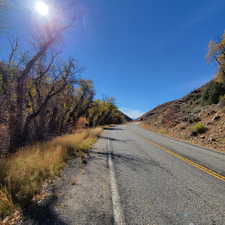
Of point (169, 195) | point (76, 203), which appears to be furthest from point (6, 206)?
point (169, 195)

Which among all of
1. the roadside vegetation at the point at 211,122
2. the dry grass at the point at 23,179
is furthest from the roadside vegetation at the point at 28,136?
the roadside vegetation at the point at 211,122

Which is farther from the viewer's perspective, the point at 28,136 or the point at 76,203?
the point at 28,136

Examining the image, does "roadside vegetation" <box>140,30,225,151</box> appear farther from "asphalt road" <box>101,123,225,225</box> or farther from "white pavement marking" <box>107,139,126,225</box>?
"white pavement marking" <box>107,139,126,225</box>

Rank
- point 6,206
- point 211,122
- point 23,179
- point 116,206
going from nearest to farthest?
point 6,206 → point 116,206 → point 23,179 → point 211,122

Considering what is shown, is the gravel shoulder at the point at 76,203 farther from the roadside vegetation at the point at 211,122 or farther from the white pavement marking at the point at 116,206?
the roadside vegetation at the point at 211,122

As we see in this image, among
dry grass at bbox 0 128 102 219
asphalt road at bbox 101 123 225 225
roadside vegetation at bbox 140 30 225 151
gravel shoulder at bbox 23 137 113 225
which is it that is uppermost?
roadside vegetation at bbox 140 30 225 151

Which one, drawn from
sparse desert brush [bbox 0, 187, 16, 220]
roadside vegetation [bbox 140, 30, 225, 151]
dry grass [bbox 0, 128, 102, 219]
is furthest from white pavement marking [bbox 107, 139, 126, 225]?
roadside vegetation [bbox 140, 30, 225, 151]

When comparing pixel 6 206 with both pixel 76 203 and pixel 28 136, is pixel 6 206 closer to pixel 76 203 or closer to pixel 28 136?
pixel 76 203

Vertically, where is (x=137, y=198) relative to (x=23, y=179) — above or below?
below

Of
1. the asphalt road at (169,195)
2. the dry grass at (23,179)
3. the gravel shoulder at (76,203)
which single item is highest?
the dry grass at (23,179)

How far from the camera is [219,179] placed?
4340 mm

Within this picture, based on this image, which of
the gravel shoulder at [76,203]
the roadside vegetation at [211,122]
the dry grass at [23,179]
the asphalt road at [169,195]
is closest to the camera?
the gravel shoulder at [76,203]

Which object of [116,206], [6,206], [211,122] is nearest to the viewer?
[6,206]

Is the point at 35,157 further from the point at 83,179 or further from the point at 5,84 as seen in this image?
the point at 5,84
